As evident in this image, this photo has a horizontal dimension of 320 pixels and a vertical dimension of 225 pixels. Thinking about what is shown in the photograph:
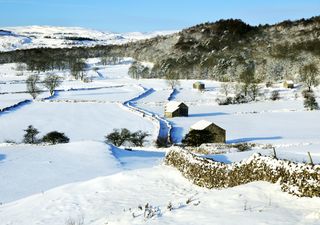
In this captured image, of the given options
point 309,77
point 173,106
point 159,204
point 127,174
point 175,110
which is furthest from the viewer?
point 309,77

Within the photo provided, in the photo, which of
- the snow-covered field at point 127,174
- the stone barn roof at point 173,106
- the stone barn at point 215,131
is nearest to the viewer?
the snow-covered field at point 127,174

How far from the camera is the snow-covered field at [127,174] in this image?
1266 centimetres

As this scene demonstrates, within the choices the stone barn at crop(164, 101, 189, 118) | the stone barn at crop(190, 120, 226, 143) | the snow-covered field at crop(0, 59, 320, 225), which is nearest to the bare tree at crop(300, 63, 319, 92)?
the snow-covered field at crop(0, 59, 320, 225)

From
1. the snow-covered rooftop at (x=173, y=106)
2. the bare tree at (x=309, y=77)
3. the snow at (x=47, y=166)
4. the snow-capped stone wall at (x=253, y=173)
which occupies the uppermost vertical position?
the bare tree at (x=309, y=77)

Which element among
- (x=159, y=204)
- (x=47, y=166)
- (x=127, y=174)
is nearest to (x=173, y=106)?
(x=47, y=166)

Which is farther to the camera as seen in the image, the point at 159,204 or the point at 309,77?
the point at 309,77

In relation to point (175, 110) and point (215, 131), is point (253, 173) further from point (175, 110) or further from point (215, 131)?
point (175, 110)

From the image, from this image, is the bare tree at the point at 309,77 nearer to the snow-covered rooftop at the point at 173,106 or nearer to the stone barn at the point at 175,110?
the stone barn at the point at 175,110

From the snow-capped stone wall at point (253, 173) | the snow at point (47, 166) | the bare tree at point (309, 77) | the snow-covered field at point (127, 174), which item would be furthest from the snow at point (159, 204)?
the bare tree at point (309, 77)

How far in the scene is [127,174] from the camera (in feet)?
74.4

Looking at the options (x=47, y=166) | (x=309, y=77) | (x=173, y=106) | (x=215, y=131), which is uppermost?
(x=309, y=77)

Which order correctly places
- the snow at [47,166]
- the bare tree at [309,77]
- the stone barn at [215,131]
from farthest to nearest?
1. the bare tree at [309,77]
2. the stone barn at [215,131]
3. the snow at [47,166]

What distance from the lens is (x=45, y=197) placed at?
19.5 m

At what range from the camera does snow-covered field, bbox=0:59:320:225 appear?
41.5ft
